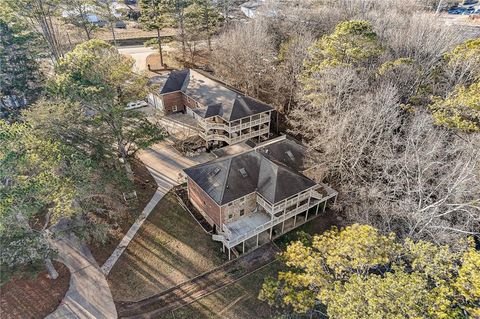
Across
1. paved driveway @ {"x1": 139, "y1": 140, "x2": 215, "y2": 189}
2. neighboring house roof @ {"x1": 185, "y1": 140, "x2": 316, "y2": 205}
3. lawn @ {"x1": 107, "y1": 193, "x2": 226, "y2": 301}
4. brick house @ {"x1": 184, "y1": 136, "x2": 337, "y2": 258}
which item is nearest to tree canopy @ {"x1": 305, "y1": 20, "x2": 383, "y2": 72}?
neighboring house roof @ {"x1": 185, "y1": 140, "x2": 316, "y2": 205}

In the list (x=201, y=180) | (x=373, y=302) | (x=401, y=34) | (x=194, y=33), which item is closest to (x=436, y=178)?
(x=373, y=302)

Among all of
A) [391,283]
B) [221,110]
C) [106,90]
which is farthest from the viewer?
[221,110]

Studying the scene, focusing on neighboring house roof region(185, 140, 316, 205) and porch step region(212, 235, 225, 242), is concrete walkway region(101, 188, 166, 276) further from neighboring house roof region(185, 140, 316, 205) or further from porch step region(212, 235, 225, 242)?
porch step region(212, 235, 225, 242)

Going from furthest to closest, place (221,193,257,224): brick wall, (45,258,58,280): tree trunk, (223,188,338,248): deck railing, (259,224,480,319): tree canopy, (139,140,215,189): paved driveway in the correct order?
(139,140,215,189): paved driveway
(221,193,257,224): brick wall
(223,188,338,248): deck railing
(45,258,58,280): tree trunk
(259,224,480,319): tree canopy

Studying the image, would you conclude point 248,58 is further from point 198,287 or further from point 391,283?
point 391,283

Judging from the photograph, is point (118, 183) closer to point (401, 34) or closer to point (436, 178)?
point (436, 178)

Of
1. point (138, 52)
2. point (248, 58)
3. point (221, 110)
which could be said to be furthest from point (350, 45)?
point (138, 52)
